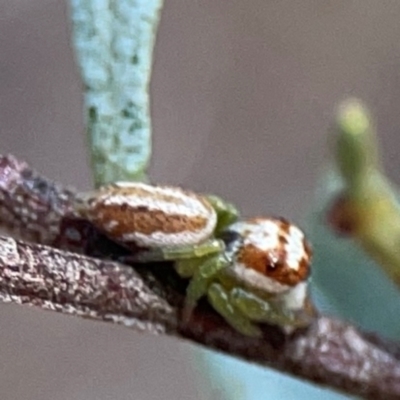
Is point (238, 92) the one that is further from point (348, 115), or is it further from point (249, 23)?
point (348, 115)

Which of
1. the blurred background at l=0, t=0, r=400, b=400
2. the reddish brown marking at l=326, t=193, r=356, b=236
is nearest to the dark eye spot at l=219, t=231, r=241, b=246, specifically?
the reddish brown marking at l=326, t=193, r=356, b=236

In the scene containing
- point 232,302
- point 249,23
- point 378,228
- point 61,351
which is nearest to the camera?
point 232,302

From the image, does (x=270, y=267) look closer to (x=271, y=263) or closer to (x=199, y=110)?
(x=271, y=263)

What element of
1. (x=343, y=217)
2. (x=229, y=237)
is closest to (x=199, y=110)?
(x=343, y=217)

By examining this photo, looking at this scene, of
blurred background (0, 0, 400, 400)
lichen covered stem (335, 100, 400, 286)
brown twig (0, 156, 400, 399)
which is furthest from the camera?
blurred background (0, 0, 400, 400)

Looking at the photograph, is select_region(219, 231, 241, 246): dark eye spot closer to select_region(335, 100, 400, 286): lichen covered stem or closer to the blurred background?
select_region(335, 100, 400, 286): lichen covered stem

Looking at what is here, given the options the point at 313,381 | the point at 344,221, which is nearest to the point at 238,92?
the point at 344,221
